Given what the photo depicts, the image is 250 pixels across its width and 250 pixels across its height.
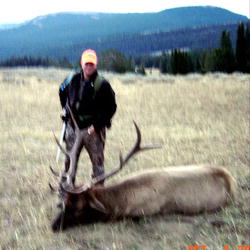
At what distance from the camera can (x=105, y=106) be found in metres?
4.82

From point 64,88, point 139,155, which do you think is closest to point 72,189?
point 64,88

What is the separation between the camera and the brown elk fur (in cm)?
430

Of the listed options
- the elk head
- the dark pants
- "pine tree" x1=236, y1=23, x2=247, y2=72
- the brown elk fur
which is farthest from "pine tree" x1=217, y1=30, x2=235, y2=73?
the elk head

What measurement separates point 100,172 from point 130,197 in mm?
749

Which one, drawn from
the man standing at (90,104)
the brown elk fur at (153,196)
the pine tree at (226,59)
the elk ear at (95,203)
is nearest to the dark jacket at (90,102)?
the man standing at (90,104)

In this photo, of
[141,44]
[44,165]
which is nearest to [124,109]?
[44,165]

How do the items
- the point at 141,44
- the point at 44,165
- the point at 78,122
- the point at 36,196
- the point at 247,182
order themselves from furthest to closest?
1. the point at 141,44
2. the point at 44,165
3. the point at 247,182
4. the point at 36,196
5. the point at 78,122

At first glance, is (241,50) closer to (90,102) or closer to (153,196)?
(90,102)

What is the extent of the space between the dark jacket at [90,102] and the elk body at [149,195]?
1.95ft

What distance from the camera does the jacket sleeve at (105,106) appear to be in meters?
4.75

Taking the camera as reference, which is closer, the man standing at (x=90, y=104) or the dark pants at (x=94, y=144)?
the man standing at (x=90, y=104)

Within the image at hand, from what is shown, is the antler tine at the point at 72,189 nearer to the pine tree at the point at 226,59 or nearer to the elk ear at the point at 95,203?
the elk ear at the point at 95,203

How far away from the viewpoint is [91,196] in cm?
431

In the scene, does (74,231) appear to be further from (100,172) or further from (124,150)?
(124,150)
